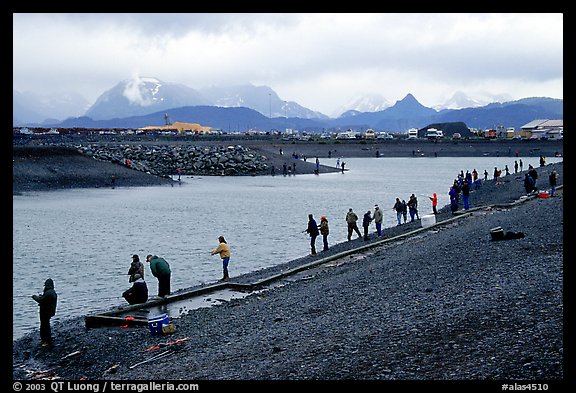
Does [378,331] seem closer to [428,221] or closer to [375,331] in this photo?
[375,331]

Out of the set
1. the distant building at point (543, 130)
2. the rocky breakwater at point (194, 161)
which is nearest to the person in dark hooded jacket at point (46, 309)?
the rocky breakwater at point (194, 161)

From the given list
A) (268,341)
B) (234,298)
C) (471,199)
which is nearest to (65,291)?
(234,298)

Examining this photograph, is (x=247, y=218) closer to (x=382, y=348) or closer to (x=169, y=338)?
(x=169, y=338)

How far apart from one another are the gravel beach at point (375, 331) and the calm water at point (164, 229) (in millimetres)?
4178

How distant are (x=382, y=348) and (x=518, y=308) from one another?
2586 millimetres

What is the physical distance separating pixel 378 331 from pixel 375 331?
0.07 m

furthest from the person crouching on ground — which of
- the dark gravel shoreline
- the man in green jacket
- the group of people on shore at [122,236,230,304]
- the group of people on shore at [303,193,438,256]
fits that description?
the group of people on shore at [303,193,438,256]

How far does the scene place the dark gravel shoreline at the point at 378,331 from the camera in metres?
8.59

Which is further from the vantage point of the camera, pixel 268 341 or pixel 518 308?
pixel 268 341

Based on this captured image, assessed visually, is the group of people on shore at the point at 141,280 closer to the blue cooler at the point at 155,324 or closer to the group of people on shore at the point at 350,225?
the blue cooler at the point at 155,324

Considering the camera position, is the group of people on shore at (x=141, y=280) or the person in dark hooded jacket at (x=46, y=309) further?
the group of people on shore at (x=141, y=280)

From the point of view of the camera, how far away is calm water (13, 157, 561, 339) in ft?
70.1

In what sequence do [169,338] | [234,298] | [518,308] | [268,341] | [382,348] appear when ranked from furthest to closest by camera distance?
[234,298] → [169,338] → [268,341] → [518,308] → [382,348]
